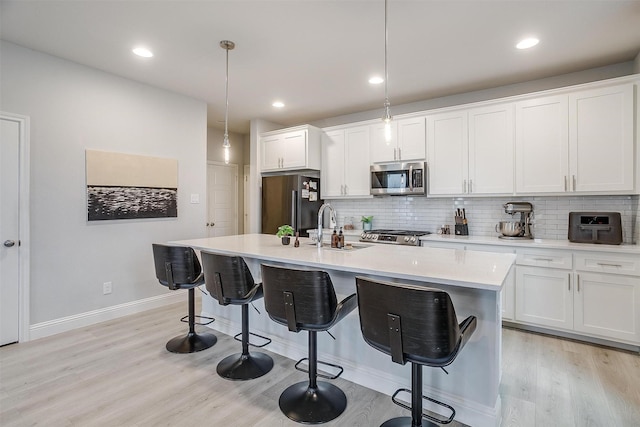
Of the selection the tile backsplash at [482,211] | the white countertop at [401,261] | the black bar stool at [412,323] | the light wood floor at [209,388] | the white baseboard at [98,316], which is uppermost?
the tile backsplash at [482,211]

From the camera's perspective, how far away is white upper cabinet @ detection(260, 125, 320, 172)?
16.0ft

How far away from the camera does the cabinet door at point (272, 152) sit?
5.17 metres

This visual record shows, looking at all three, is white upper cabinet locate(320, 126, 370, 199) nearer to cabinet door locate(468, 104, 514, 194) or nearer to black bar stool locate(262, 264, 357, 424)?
cabinet door locate(468, 104, 514, 194)

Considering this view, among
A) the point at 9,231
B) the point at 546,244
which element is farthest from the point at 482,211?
the point at 9,231

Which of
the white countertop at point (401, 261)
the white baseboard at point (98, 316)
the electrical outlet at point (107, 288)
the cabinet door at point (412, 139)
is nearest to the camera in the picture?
the white countertop at point (401, 261)

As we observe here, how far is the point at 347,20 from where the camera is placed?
2.56 metres

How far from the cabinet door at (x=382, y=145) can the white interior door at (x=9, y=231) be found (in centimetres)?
382

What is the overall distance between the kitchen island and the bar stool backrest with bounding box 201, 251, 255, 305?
0.21 meters

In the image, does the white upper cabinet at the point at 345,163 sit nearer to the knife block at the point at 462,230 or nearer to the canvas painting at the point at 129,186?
the knife block at the point at 462,230

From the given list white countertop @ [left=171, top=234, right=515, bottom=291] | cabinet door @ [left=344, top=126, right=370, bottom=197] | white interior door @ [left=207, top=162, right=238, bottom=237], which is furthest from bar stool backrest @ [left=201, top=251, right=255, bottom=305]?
white interior door @ [left=207, top=162, right=238, bottom=237]

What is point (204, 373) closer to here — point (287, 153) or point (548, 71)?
point (287, 153)

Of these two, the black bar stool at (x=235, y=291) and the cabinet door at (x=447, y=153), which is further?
the cabinet door at (x=447, y=153)

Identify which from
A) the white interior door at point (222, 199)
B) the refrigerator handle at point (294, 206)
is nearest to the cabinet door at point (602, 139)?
the refrigerator handle at point (294, 206)

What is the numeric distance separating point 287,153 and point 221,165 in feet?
5.62
